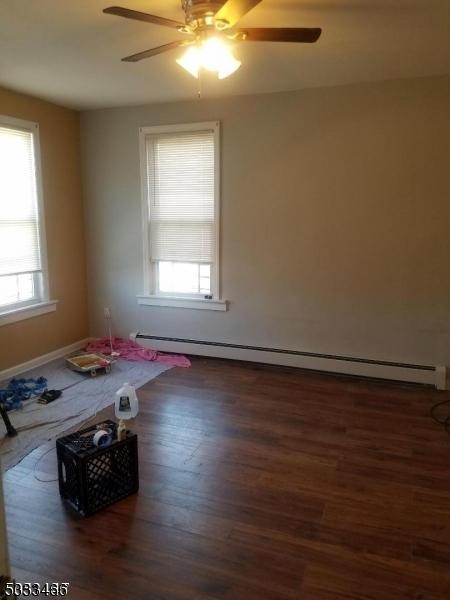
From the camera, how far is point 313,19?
2424mm

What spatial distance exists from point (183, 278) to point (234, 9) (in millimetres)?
2858

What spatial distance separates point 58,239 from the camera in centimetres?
445

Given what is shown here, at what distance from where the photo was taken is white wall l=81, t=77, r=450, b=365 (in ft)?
11.7

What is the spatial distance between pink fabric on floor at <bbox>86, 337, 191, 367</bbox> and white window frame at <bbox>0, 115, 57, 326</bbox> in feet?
2.08

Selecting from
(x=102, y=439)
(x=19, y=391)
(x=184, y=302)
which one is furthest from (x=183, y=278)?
(x=102, y=439)

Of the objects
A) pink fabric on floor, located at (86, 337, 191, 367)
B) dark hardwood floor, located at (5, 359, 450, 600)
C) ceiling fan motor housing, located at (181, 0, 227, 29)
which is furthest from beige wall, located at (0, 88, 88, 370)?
ceiling fan motor housing, located at (181, 0, 227, 29)

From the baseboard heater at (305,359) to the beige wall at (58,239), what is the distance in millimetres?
742

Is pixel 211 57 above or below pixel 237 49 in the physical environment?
below

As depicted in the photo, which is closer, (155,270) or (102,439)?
(102,439)

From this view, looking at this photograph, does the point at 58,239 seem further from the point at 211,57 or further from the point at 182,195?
the point at 211,57

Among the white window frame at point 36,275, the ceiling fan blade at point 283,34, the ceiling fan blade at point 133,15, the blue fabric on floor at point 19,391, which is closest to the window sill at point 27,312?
the white window frame at point 36,275

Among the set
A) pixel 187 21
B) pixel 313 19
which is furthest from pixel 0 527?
pixel 313 19

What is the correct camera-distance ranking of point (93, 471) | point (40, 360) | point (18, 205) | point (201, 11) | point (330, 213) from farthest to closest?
point (40, 360) < point (18, 205) < point (330, 213) < point (93, 471) < point (201, 11)

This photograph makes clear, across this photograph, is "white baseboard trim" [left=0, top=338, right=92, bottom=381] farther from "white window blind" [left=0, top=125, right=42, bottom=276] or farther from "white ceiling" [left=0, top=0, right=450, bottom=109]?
"white ceiling" [left=0, top=0, right=450, bottom=109]
